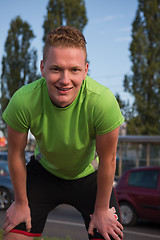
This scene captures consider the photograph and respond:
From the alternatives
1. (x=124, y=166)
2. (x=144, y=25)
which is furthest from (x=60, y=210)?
(x=144, y=25)

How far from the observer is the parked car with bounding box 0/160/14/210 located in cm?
1062

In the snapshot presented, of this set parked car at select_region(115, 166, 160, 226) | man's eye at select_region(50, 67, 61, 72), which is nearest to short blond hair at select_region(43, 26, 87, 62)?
man's eye at select_region(50, 67, 61, 72)

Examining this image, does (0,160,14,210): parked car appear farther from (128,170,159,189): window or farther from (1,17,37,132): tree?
(1,17,37,132): tree

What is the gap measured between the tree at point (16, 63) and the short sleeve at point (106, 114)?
102 feet

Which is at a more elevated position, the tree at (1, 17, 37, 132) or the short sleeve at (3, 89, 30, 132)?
the tree at (1, 17, 37, 132)

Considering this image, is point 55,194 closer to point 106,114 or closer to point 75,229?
point 106,114

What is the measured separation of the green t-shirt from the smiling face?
111 mm

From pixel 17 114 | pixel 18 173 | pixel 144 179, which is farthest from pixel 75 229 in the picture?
pixel 17 114

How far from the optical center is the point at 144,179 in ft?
29.5

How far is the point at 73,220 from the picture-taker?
9516 millimetres

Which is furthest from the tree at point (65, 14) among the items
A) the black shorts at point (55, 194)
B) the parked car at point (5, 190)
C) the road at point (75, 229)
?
the black shorts at point (55, 194)

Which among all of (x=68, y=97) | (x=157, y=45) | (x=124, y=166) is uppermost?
(x=157, y=45)

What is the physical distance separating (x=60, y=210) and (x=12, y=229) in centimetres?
856

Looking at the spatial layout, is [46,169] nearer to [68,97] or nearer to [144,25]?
[68,97]
